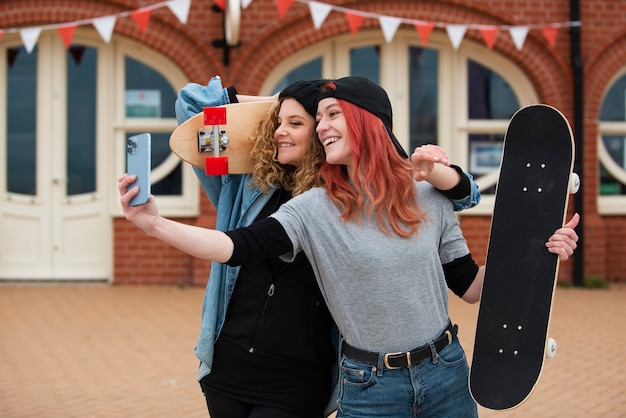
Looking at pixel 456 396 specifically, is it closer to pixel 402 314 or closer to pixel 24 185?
pixel 402 314

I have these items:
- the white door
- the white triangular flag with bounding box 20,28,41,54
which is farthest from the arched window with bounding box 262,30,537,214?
Answer: the white triangular flag with bounding box 20,28,41,54

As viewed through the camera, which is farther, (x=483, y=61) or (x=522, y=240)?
(x=483, y=61)

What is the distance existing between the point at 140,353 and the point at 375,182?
465 centimetres

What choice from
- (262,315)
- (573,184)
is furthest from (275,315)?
(573,184)

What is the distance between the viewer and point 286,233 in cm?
242

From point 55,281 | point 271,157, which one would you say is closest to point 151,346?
point 55,281

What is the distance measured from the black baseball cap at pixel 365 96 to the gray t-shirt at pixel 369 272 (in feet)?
0.93

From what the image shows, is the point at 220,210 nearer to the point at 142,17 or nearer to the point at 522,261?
the point at 522,261

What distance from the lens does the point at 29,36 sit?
29.1ft

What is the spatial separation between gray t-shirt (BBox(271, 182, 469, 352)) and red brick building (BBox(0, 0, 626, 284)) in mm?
6834

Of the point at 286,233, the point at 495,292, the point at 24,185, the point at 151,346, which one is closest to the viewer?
the point at 286,233

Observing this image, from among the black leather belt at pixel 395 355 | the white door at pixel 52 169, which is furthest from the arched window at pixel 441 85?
the black leather belt at pixel 395 355

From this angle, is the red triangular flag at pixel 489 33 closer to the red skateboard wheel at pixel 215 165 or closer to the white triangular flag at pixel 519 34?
the white triangular flag at pixel 519 34

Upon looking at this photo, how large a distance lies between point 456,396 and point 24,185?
8009mm
